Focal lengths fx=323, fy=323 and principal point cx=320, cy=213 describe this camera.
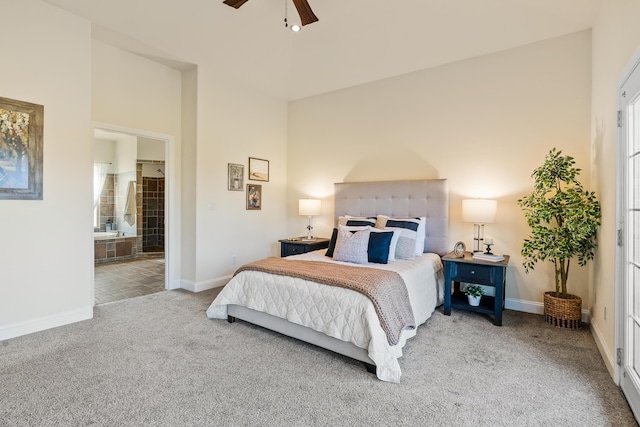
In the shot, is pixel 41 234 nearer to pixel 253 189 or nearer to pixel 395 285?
pixel 253 189

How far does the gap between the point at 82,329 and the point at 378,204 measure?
3676 millimetres

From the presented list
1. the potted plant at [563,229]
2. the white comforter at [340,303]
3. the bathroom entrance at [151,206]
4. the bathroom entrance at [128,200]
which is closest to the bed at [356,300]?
the white comforter at [340,303]

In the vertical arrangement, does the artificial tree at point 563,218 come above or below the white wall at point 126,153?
below

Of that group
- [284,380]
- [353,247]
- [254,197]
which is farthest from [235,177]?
[284,380]

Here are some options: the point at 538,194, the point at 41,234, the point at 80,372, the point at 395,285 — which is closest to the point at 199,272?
the point at 41,234

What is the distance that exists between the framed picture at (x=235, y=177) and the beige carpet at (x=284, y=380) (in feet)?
7.36

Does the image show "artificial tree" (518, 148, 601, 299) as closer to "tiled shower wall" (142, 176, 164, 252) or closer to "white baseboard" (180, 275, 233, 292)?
"white baseboard" (180, 275, 233, 292)

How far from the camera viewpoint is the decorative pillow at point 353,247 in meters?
3.47

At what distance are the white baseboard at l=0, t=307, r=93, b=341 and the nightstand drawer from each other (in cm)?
396

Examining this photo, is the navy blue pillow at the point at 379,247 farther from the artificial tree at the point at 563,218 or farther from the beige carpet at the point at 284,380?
the artificial tree at the point at 563,218

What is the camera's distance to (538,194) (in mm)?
3521

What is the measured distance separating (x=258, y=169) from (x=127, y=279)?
2753 millimetres

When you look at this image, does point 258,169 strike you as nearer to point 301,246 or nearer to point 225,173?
point 225,173

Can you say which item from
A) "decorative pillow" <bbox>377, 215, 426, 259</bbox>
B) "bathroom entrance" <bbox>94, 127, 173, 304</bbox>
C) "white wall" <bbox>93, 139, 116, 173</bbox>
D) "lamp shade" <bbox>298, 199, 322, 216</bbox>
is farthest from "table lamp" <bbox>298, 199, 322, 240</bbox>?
"white wall" <bbox>93, 139, 116, 173</bbox>
